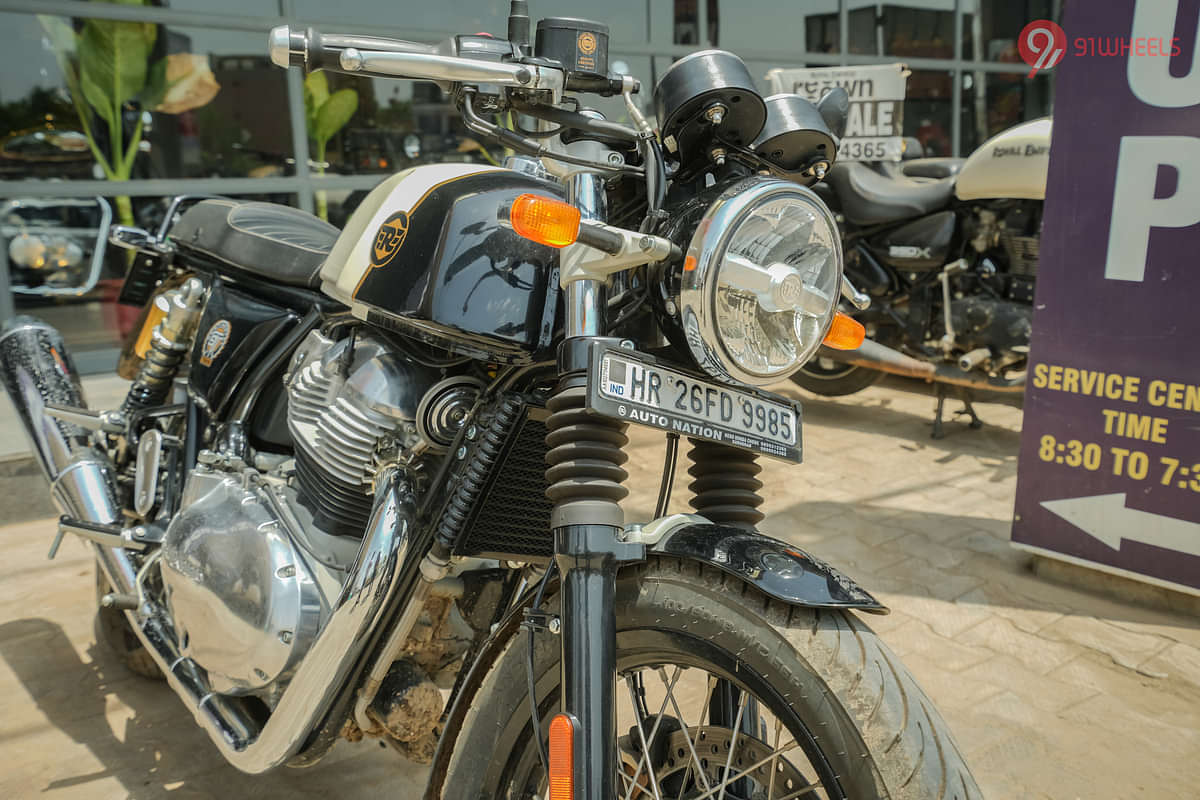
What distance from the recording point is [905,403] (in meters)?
5.96

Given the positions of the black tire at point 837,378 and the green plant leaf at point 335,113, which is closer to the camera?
the black tire at point 837,378

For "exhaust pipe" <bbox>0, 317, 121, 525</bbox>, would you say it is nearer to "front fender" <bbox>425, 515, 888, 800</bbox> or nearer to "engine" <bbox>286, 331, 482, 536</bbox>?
"engine" <bbox>286, 331, 482, 536</bbox>

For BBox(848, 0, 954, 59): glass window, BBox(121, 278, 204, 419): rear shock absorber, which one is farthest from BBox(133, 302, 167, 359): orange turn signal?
BBox(848, 0, 954, 59): glass window

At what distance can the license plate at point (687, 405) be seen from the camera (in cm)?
126

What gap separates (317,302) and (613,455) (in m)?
1.16

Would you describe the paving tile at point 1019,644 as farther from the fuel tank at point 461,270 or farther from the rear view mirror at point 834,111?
the fuel tank at point 461,270

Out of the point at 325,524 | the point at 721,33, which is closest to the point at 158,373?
the point at 325,524

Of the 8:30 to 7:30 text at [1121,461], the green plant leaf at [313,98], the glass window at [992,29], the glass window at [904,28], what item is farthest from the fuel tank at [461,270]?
the glass window at [992,29]

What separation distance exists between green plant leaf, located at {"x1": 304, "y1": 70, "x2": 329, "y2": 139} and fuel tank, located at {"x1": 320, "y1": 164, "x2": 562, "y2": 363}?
220 inches

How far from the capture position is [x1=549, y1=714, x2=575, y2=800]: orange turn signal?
121 centimetres

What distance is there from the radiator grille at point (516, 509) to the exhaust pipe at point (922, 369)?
360 centimetres

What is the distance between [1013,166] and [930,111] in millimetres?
6062

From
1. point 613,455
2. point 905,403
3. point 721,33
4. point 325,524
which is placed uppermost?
point 721,33

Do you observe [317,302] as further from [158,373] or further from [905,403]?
[905,403]
